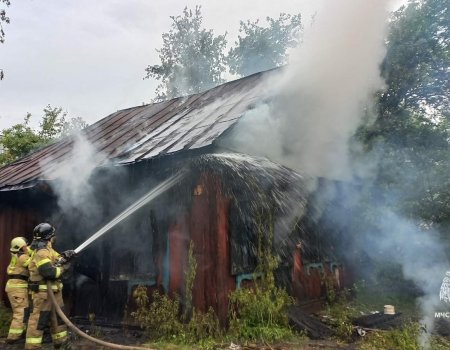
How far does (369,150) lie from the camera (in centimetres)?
910

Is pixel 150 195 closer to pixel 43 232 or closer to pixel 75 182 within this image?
pixel 43 232

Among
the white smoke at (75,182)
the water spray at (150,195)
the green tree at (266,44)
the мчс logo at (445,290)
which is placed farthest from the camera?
the green tree at (266,44)

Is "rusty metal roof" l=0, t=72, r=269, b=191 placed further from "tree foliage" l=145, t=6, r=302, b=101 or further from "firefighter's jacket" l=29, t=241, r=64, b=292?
"tree foliage" l=145, t=6, r=302, b=101

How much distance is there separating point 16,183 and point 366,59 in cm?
877

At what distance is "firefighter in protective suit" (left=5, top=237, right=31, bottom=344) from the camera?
672cm

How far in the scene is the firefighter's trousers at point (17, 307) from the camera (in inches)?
262

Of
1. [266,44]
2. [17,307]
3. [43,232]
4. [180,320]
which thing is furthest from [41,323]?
[266,44]

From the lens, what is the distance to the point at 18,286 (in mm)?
6867

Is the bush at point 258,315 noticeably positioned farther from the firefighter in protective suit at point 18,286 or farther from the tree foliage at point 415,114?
the tree foliage at point 415,114

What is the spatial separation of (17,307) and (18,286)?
37cm

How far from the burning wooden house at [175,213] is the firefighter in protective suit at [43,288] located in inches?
48.1

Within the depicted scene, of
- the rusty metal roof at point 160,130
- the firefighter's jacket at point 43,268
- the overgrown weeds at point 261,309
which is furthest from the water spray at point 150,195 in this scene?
the overgrown weeds at point 261,309

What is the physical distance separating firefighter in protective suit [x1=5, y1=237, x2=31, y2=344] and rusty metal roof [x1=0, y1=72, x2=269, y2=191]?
1606mm

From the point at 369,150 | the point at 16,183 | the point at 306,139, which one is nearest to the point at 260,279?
the point at 306,139
